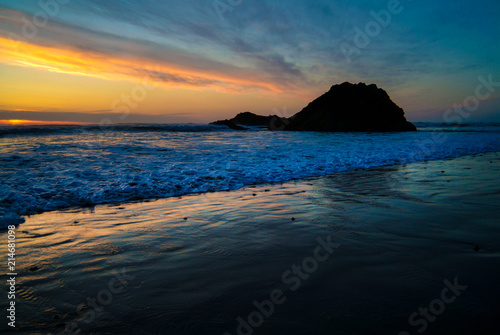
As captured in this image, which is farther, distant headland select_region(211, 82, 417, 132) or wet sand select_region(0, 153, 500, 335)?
distant headland select_region(211, 82, 417, 132)

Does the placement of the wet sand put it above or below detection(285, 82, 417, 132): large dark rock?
below

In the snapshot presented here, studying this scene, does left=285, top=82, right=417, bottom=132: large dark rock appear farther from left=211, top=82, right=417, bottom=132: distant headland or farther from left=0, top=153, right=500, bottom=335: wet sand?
left=0, top=153, right=500, bottom=335: wet sand

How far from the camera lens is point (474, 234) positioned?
3398 millimetres

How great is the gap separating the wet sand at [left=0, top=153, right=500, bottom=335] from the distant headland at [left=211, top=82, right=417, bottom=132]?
3988cm

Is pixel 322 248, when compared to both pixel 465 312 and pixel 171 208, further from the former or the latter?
pixel 171 208

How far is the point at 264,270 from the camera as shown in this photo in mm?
2631

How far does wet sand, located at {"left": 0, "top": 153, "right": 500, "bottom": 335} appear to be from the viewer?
6.27ft

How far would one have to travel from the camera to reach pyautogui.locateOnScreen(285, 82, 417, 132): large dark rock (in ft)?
140

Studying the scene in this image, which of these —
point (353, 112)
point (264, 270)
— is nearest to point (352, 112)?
point (353, 112)

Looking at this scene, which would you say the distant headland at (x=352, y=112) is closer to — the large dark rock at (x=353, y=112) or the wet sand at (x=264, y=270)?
the large dark rock at (x=353, y=112)

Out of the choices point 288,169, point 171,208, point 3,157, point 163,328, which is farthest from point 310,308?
point 3,157

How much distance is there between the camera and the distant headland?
140 ft

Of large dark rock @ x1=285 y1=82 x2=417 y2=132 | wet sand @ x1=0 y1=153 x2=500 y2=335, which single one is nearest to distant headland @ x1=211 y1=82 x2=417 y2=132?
large dark rock @ x1=285 y1=82 x2=417 y2=132

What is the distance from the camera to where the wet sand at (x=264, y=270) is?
191 centimetres
